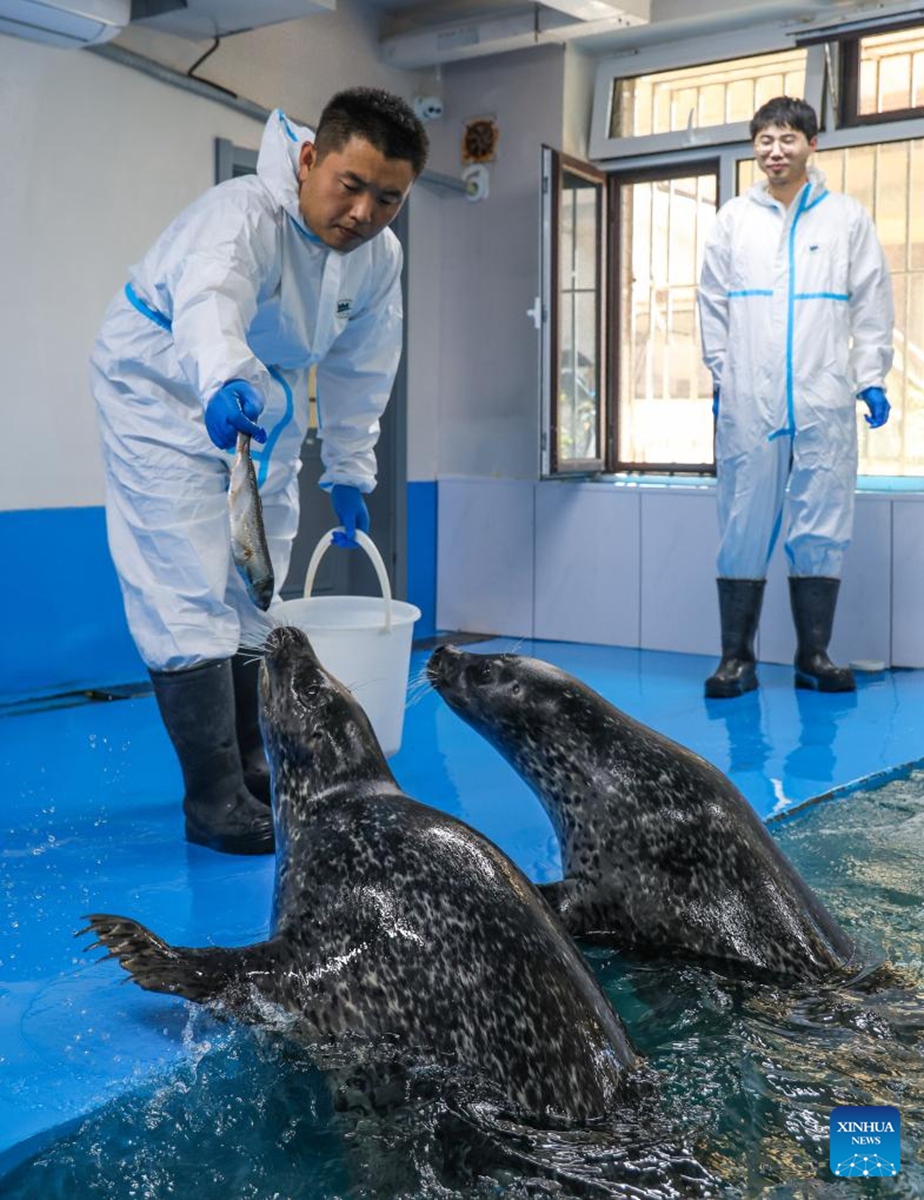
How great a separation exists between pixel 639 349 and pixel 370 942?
6.02m

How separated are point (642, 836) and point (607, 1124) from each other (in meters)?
0.86

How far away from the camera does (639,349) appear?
A: 25.5 ft

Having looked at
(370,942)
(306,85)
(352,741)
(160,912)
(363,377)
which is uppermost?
(306,85)

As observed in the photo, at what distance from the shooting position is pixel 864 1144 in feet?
6.14

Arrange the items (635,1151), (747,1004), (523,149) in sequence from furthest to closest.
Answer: (523,149), (747,1004), (635,1151)

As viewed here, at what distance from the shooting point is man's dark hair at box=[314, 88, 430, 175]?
10.8 ft

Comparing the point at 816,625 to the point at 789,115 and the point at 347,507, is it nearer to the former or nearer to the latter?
the point at 789,115

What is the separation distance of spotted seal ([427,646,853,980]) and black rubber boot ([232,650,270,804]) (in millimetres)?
1146

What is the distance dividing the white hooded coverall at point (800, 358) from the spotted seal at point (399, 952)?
379 centimetres

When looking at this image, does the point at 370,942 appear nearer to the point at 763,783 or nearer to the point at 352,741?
the point at 352,741

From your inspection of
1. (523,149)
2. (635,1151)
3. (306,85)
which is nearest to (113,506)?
(635,1151)

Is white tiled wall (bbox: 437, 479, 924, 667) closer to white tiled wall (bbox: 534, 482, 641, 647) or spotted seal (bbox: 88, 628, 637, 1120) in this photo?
white tiled wall (bbox: 534, 482, 641, 647)

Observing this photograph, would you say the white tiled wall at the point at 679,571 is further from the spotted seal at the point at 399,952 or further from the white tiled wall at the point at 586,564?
the spotted seal at the point at 399,952

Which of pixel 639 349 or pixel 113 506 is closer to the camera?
pixel 113 506
